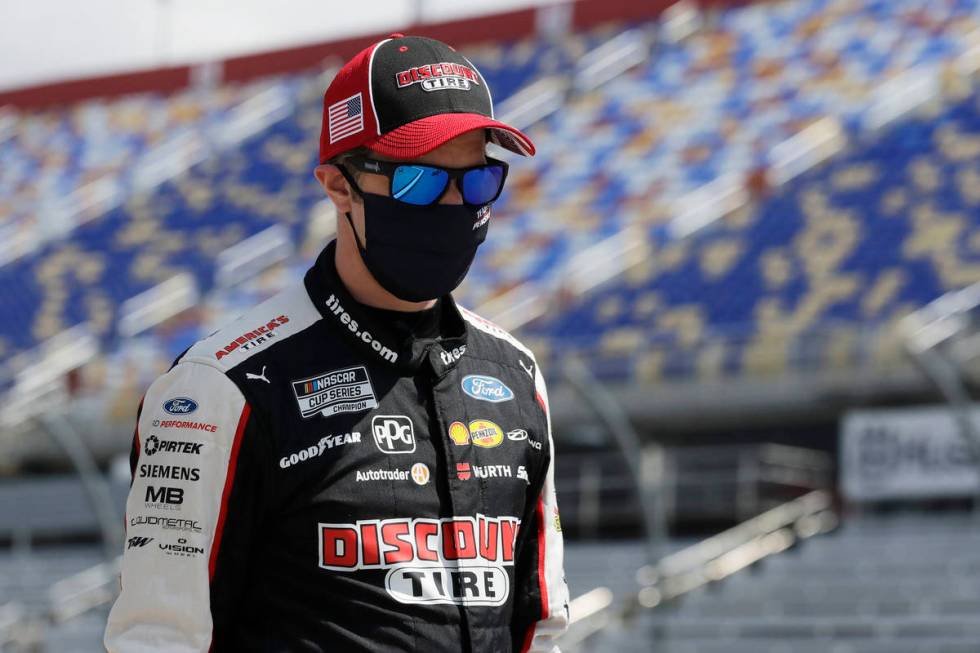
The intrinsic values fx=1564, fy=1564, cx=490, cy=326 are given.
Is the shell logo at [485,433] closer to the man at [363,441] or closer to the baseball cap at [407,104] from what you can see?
the man at [363,441]

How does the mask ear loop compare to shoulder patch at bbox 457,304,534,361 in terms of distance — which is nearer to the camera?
the mask ear loop

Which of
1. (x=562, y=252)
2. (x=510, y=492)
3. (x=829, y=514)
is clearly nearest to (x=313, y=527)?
(x=510, y=492)

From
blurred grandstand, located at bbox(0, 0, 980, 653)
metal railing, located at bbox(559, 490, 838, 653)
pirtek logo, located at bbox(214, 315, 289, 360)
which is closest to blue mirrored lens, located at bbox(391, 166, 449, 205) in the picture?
pirtek logo, located at bbox(214, 315, 289, 360)

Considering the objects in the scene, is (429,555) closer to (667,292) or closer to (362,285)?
(362,285)

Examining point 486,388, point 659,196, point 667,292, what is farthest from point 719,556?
point 486,388

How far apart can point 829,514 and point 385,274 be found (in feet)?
33.9

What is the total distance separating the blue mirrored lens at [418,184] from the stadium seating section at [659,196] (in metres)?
9.89

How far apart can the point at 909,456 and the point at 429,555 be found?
9458 millimetres

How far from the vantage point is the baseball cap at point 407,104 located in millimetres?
1857

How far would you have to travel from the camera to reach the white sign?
423 inches

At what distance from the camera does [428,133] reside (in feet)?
6.07

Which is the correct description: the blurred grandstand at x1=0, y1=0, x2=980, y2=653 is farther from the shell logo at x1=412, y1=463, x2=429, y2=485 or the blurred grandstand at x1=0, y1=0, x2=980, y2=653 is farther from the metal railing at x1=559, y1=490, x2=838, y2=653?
the shell logo at x1=412, y1=463, x2=429, y2=485

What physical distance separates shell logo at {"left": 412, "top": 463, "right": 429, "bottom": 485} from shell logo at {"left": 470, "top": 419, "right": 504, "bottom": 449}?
0.27 ft

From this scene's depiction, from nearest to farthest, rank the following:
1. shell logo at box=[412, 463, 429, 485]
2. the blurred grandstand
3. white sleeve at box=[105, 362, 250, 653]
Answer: white sleeve at box=[105, 362, 250, 653], shell logo at box=[412, 463, 429, 485], the blurred grandstand
